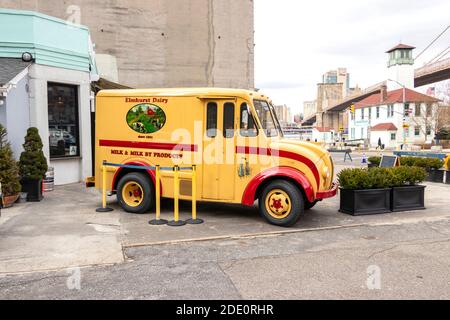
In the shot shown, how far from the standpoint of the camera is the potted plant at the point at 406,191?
31.3 ft

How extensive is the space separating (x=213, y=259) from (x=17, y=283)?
2590mm

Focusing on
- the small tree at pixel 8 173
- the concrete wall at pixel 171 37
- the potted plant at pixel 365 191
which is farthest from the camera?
the concrete wall at pixel 171 37

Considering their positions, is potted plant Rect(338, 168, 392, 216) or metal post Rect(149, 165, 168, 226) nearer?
metal post Rect(149, 165, 168, 226)

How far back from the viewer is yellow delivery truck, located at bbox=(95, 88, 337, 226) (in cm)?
811

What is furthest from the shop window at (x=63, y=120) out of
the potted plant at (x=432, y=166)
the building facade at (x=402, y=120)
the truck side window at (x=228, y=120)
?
the building facade at (x=402, y=120)

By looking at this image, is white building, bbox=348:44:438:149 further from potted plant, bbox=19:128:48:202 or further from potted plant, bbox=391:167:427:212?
potted plant, bbox=19:128:48:202

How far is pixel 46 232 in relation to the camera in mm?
7520

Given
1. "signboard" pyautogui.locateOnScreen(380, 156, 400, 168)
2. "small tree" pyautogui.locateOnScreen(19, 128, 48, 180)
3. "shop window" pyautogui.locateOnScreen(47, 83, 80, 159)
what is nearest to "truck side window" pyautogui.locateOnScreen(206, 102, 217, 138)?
"small tree" pyautogui.locateOnScreen(19, 128, 48, 180)

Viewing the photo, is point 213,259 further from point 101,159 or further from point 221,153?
point 101,159

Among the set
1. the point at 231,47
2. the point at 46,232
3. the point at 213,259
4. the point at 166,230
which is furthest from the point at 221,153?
the point at 231,47

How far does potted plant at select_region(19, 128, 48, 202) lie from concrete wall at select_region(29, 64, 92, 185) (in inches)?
67.7

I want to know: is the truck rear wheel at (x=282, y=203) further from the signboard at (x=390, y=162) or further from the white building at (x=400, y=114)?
the white building at (x=400, y=114)

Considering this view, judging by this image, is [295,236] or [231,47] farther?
[231,47]

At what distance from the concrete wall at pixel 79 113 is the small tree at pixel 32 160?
1593 mm
